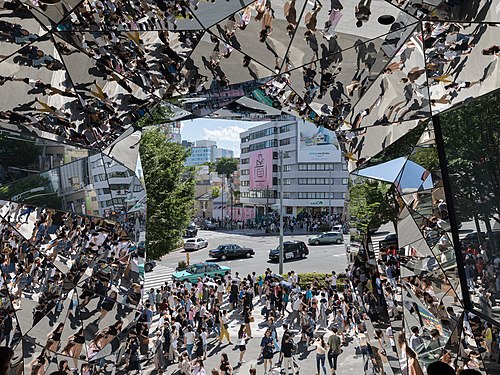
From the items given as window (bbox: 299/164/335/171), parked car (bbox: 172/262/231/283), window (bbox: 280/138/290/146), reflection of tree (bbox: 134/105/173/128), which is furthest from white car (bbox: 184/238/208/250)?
reflection of tree (bbox: 134/105/173/128)

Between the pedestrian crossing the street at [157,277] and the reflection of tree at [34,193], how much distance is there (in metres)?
12.3

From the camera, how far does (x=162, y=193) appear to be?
15.3 metres

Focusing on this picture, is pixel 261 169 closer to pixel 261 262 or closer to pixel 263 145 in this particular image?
pixel 263 145

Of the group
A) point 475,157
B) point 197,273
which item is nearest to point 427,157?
point 475,157

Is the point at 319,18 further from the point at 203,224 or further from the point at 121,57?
the point at 203,224

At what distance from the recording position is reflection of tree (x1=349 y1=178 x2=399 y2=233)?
5.80 metres

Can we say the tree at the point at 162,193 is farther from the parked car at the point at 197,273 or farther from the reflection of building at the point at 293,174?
the reflection of building at the point at 293,174

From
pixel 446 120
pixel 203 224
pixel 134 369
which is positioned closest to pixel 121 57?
pixel 446 120

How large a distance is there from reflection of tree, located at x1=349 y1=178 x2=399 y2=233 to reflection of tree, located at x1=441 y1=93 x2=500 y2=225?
1417 millimetres

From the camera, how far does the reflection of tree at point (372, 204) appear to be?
228 inches

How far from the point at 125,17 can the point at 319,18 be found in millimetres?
2216

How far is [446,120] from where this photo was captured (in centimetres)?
447

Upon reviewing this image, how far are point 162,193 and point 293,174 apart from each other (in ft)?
94.5

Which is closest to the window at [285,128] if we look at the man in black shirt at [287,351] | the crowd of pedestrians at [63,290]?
the man in black shirt at [287,351]
